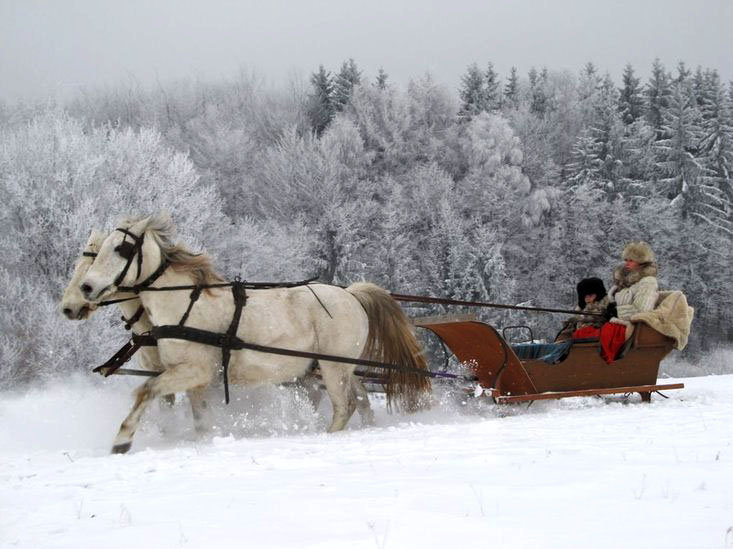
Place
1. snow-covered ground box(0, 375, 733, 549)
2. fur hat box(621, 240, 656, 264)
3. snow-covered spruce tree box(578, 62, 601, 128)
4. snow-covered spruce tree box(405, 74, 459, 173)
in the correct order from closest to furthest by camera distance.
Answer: snow-covered ground box(0, 375, 733, 549) → fur hat box(621, 240, 656, 264) → snow-covered spruce tree box(405, 74, 459, 173) → snow-covered spruce tree box(578, 62, 601, 128)

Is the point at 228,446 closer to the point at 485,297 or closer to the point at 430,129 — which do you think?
the point at 485,297

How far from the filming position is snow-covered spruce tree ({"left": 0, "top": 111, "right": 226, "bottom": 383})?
1855 cm

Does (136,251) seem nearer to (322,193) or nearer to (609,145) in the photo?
(322,193)

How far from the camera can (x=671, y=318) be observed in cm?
805

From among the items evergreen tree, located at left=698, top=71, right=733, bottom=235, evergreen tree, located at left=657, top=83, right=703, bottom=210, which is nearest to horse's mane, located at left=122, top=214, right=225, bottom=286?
Answer: evergreen tree, located at left=657, top=83, right=703, bottom=210

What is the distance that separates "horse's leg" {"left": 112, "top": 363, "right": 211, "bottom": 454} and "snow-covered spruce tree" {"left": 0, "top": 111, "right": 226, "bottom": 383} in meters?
13.6

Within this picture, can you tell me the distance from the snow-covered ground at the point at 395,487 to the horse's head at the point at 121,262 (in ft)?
4.47

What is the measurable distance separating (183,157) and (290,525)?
2357 cm

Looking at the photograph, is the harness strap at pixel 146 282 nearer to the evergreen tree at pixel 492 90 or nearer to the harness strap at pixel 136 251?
the harness strap at pixel 136 251

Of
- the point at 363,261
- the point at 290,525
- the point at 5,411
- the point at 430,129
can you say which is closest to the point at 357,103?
the point at 430,129

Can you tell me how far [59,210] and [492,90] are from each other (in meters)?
33.4

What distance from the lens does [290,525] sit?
2973 millimetres

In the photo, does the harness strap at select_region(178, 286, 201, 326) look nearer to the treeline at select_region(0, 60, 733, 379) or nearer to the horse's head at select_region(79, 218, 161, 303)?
the horse's head at select_region(79, 218, 161, 303)

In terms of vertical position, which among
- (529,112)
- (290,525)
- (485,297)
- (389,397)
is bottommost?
(485,297)
